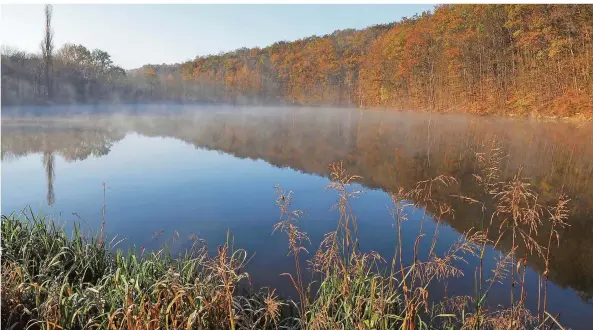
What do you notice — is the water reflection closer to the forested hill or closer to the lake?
the lake

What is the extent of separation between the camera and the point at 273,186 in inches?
377

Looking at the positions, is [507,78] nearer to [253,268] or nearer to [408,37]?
[408,37]

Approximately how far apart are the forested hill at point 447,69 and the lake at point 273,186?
17.9 m

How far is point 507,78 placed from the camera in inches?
1751

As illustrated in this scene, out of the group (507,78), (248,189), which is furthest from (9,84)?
(507,78)

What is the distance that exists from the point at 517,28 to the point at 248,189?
4467 cm

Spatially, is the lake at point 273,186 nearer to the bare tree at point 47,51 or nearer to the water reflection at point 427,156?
the water reflection at point 427,156

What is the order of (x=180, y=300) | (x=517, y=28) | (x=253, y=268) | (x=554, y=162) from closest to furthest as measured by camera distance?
(x=180, y=300), (x=253, y=268), (x=554, y=162), (x=517, y=28)

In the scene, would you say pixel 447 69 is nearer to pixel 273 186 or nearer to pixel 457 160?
pixel 457 160

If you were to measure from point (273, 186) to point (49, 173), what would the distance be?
8725 mm

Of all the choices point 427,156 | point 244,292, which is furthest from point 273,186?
point 427,156

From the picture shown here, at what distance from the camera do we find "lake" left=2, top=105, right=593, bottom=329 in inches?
262

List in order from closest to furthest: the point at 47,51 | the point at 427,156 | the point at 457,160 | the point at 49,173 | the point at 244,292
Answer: the point at 244,292, the point at 49,173, the point at 457,160, the point at 427,156, the point at 47,51

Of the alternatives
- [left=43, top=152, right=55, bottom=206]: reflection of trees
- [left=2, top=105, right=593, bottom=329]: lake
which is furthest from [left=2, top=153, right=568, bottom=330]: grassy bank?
[left=43, top=152, right=55, bottom=206]: reflection of trees
